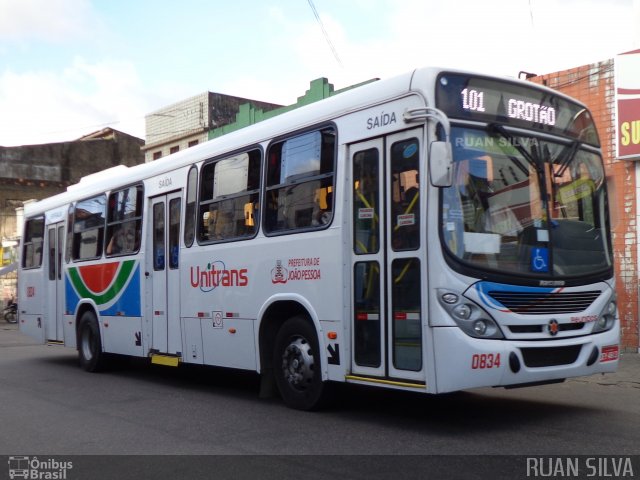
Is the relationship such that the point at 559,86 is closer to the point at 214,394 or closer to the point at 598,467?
the point at 214,394

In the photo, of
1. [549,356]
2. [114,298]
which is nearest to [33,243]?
[114,298]

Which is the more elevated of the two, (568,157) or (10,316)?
(568,157)

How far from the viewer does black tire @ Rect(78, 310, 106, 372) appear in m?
13.3

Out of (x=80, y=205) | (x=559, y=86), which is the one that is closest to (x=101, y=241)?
(x=80, y=205)

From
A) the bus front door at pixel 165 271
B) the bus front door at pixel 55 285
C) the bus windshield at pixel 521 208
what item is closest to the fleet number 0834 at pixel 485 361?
the bus windshield at pixel 521 208

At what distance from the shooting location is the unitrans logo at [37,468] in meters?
6.11

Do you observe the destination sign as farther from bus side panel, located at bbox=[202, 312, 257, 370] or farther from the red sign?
the red sign

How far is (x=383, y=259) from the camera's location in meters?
7.41

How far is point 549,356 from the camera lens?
711 cm

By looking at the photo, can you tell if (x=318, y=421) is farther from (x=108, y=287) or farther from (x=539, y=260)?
(x=108, y=287)

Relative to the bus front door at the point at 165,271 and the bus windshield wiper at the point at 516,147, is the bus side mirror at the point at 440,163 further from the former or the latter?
the bus front door at the point at 165,271

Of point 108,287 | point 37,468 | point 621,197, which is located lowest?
point 37,468

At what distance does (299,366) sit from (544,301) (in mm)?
2718

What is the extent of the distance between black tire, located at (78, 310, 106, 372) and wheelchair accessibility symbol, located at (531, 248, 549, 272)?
Result: 8.36 m
